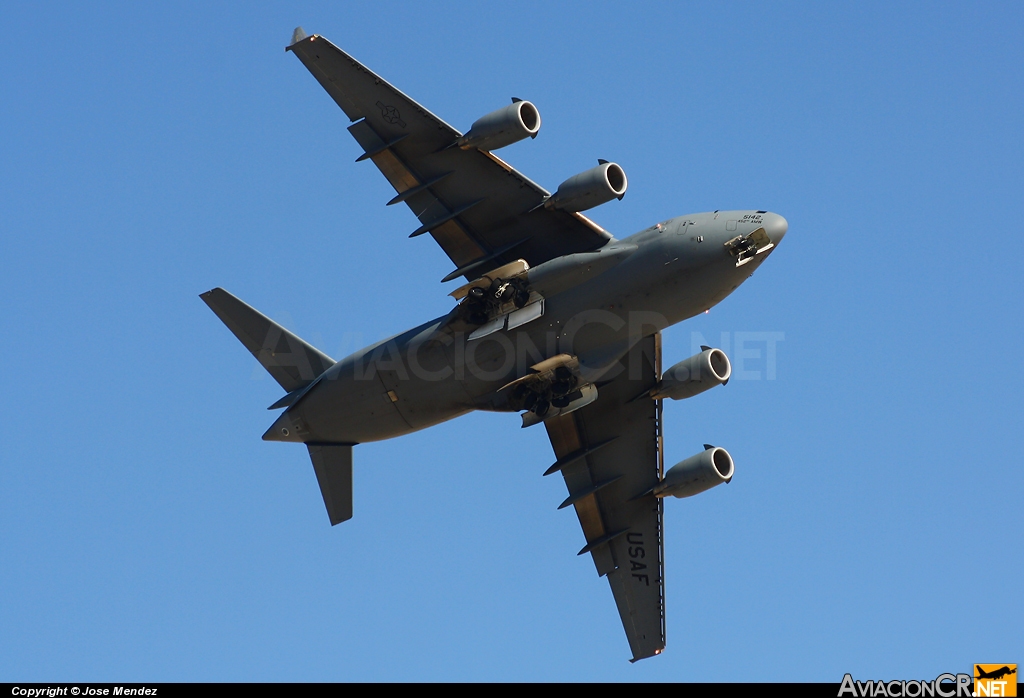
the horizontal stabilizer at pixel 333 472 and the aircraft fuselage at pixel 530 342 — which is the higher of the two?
the aircraft fuselage at pixel 530 342

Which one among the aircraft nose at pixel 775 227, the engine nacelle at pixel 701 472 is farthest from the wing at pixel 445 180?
the engine nacelle at pixel 701 472

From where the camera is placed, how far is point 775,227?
39219mm

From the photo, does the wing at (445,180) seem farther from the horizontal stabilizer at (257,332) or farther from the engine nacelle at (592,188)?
the horizontal stabilizer at (257,332)

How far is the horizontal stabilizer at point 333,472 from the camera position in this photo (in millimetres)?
44500

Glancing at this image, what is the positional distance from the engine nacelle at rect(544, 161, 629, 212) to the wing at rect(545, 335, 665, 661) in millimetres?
6774

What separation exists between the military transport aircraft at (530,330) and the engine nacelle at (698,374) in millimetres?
45

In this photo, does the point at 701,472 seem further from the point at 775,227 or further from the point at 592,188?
the point at 592,188

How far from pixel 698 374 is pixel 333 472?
1250cm

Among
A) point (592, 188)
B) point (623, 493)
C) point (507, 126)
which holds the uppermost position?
point (507, 126)

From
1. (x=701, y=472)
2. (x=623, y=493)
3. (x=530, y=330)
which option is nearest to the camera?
(x=530, y=330)

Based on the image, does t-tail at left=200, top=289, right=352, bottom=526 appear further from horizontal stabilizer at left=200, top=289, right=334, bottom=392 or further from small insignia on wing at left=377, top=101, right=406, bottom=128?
small insignia on wing at left=377, top=101, right=406, bottom=128

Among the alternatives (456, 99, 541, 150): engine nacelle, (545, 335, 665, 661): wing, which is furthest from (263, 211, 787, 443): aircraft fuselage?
(456, 99, 541, 150): engine nacelle

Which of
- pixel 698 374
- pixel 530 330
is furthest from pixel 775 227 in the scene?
pixel 530 330

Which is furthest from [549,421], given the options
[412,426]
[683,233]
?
[683,233]
